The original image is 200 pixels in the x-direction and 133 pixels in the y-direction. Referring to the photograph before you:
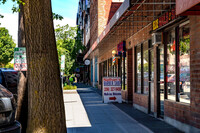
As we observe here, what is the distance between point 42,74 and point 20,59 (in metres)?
3.36

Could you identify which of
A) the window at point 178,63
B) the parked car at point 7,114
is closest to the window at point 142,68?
the window at point 178,63

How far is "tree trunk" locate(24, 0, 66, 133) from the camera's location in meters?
5.12

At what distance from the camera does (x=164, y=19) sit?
8938mm

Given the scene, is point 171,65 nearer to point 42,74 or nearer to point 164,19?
point 164,19

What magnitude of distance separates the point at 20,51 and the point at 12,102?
3874 millimetres

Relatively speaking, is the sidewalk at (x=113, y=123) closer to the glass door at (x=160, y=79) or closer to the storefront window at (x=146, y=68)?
the glass door at (x=160, y=79)

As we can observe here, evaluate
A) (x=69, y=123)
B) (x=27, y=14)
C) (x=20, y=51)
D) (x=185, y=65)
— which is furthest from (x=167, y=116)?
(x=27, y=14)

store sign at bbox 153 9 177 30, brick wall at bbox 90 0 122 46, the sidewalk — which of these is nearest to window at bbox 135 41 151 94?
the sidewalk

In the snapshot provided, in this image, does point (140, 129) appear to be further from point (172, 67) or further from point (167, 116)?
point (172, 67)

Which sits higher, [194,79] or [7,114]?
[194,79]

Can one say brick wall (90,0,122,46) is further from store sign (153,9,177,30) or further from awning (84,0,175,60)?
store sign (153,9,177,30)

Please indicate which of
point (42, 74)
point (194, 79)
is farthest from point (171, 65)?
point (42, 74)

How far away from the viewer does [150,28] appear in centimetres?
1078

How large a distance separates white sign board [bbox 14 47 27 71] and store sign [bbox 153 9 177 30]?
174 inches
